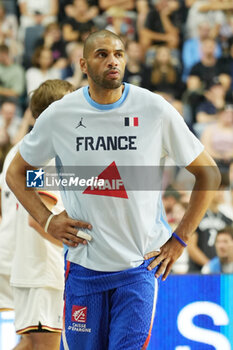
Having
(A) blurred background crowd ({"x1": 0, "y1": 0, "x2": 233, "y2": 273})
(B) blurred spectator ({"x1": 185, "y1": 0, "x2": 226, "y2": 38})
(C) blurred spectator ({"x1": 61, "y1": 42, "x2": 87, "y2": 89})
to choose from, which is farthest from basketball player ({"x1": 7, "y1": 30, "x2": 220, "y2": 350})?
(B) blurred spectator ({"x1": 185, "y1": 0, "x2": 226, "y2": 38})

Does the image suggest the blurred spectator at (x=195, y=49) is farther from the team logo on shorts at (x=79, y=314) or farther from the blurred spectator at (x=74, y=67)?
the team logo on shorts at (x=79, y=314)

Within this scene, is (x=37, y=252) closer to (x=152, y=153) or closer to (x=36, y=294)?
(x=36, y=294)

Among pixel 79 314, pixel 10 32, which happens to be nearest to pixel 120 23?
pixel 10 32

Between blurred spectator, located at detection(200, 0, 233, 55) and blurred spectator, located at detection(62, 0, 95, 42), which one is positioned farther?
blurred spectator, located at detection(62, 0, 95, 42)

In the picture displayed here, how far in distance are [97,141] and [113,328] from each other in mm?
930

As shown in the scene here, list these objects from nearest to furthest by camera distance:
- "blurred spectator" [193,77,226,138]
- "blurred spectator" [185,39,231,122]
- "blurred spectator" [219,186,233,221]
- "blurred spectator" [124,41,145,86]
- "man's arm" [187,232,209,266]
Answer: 1. "man's arm" [187,232,209,266]
2. "blurred spectator" [219,186,233,221]
3. "blurred spectator" [193,77,226,138]
4. "blurred spectator" [185,39,231,122]
5. "blurred spectator" [124,41,145,86]

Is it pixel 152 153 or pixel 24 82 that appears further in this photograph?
pixel 24 82

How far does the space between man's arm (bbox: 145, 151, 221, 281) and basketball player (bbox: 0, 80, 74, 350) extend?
3.04ft

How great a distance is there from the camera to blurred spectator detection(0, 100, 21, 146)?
9133mm

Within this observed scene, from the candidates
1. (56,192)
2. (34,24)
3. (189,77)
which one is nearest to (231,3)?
(189,77)

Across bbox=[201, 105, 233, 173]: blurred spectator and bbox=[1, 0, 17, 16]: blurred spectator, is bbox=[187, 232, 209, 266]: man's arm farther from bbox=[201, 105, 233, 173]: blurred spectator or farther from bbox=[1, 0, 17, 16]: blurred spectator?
bbox=[1, 0, 17, 16]: blurred spectator

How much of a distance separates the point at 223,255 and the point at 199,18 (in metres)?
4.66

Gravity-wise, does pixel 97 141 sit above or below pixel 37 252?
above

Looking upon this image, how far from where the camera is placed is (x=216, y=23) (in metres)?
10.2
